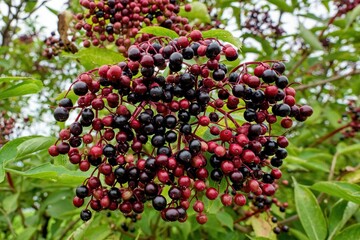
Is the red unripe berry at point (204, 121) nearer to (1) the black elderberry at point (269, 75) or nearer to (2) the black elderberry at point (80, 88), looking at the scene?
(1) the black elderberry at point (269, 75)

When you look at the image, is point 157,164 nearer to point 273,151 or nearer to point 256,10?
point 273,151

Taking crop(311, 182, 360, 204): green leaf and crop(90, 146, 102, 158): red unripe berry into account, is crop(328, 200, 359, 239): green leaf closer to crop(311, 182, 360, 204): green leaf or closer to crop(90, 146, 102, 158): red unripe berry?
crop(311, 182, 360, 204): green leaf

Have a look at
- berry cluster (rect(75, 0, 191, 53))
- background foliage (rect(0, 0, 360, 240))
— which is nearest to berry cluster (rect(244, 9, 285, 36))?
background foliage (rect(0, 0, 360, 240))

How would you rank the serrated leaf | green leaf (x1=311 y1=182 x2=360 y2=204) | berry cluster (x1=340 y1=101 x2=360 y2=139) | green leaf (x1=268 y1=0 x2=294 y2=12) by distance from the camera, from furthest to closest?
berry cluster (x1=340 y1=101 x2=360 y2=139)
green leaf (x1=268 y1=0 x2=294 y2=12)
the serrated leaf
green leaf (x1=311 y1=182 x2=360 y2=204)

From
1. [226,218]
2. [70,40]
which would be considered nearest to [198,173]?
[226,218]

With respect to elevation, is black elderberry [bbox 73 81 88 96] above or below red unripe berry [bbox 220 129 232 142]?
below

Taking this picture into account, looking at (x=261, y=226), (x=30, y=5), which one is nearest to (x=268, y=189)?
(x=261, y=226)
